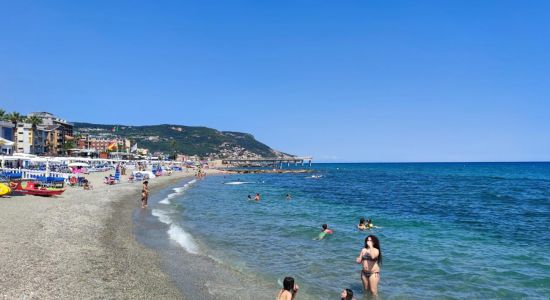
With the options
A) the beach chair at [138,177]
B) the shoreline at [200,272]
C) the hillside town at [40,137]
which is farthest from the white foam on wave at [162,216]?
the hillside town at [40,137]

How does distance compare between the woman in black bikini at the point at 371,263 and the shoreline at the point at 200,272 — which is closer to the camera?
the shoreline at the point at 200,272

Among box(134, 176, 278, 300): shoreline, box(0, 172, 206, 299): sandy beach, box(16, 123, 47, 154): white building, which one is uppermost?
box(16, 123, 47, 154): white building

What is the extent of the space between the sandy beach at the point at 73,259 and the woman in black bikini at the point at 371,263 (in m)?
4.37

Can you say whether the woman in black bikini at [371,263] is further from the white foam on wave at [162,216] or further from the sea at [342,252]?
the white foam on wave at [162,216]

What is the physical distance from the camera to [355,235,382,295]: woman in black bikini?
32.3 ft

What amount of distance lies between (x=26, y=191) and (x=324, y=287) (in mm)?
23054

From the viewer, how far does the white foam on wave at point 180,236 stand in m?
14.8

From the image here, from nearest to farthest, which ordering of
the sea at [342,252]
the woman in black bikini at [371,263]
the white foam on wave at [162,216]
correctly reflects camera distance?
the woman in black bikini at [371,263]
the sea at [342,252]
the white foam on wave at [162,216]

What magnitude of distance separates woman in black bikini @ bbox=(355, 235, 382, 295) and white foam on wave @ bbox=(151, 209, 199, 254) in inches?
251

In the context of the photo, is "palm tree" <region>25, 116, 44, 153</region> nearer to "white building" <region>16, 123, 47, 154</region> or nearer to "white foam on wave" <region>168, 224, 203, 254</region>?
"white building" <region>16, 123, 47, 154</region>

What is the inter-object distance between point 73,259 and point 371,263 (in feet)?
26.1

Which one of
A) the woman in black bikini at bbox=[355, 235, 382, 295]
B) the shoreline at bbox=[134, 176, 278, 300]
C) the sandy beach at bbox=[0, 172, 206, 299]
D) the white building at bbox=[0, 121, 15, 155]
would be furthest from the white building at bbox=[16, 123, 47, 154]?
the woman in black bikini at bbox=[355, 235, 382, 295]

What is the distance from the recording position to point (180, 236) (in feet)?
56.0

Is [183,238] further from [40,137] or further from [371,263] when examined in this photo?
[40,137]
